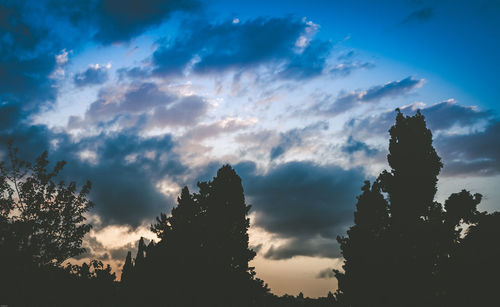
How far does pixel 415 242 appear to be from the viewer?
2414 cm

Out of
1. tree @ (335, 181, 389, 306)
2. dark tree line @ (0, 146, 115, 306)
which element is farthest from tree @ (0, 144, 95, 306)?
tree @ (335, 181, 389, 306)

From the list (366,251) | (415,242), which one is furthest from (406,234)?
(366,251)

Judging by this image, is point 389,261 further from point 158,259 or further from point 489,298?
point 158,259

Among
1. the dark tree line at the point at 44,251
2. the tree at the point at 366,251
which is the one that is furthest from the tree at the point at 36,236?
the tree at the point at 366,251

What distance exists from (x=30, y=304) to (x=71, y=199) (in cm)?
851

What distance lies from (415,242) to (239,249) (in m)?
16.2

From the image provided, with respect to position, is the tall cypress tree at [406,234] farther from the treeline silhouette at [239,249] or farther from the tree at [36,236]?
the tree at [36,236]

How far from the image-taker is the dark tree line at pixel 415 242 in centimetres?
1841

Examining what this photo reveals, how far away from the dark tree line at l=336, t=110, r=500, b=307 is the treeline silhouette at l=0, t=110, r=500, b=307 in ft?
0.26

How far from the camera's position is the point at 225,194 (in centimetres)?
3200

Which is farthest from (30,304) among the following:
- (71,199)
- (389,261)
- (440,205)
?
(440,205)

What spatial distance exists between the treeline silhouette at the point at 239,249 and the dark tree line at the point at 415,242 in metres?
0.08

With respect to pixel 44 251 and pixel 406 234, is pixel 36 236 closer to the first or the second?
pixel 44 251

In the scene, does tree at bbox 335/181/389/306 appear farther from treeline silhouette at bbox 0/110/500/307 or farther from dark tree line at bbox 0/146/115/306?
dark tree line at bbox 0/146/115/306
